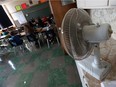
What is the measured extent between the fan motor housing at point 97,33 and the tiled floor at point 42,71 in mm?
1655

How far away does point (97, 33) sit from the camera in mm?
672

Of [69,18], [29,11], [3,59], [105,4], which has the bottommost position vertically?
[3,59]

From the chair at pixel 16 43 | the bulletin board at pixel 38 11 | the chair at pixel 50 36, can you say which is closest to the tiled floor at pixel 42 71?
the chair at pixel 50 36

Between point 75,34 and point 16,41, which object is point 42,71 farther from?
point 75,34

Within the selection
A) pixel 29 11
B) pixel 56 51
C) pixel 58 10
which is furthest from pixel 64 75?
pixel 29 11

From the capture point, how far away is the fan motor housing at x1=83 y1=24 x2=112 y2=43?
0.66m

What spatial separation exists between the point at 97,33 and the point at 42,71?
2338mm

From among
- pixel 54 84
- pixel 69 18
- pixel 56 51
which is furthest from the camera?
pixel 56 51

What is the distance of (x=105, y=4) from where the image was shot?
3.99 ft

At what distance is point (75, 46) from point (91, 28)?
0.16 m

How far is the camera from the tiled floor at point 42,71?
2.35 meters

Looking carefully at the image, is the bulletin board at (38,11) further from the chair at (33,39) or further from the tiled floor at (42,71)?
the tiled floor at (42,71)

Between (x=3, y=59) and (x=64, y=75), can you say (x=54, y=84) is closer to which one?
(x=64, y=75)

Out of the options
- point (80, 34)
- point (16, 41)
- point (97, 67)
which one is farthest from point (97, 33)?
point (16, 41)
